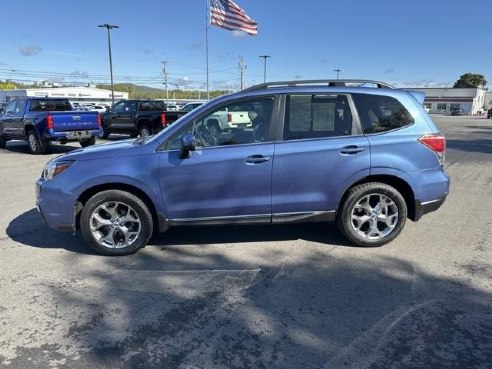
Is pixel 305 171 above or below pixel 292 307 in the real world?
above

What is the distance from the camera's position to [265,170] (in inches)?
174

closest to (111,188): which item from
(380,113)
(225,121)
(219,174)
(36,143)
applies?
(219,174)

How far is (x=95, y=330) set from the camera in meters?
3.14

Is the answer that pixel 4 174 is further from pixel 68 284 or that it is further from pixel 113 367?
pixel 113 367

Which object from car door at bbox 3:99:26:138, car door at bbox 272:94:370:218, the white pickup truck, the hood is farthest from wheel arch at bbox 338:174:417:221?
car door at bbox 3:99:26:138

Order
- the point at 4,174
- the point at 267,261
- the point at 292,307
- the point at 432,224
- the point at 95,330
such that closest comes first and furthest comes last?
the point at 95,330 < the point at 292,307 < the point at 267,261 < the point at 432,224 < the point at 4,174

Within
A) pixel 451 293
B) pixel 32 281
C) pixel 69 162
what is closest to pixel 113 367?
pixel 32 281

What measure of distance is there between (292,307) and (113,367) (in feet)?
4.85

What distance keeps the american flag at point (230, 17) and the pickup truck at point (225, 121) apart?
18.1m

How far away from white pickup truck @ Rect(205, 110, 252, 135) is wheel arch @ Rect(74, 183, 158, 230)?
105 centimetres

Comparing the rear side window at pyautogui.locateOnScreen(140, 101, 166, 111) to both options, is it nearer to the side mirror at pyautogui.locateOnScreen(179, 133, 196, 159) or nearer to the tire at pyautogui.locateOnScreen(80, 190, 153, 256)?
the tire at pyautogui.locateOnScreen(80, 190, 153, 256)

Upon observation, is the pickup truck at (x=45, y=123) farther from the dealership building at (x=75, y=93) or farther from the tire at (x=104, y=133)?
the dealership building at (x=75, y=93)

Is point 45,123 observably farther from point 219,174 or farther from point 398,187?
point 398,187

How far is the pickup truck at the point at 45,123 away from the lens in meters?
12.6
